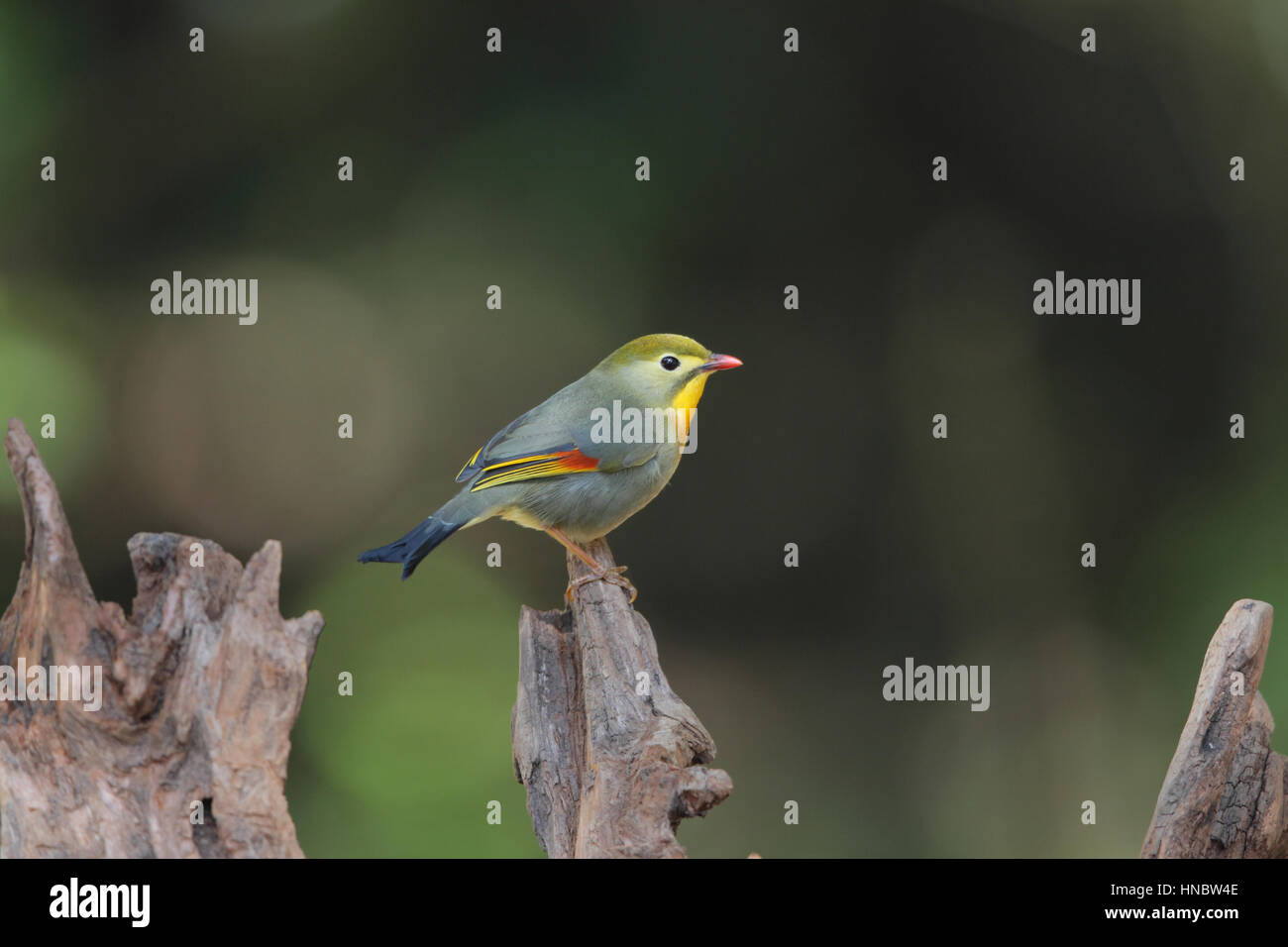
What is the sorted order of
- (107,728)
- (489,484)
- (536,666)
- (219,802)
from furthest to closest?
1. (489,484)
2. (536,666)
3. (107,728)
4. (219,802)

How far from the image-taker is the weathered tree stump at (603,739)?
87.0 inches

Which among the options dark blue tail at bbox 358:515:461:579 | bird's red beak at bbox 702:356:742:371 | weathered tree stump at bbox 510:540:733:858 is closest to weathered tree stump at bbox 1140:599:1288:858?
weathered tree stump at bbox 510:540:733:858

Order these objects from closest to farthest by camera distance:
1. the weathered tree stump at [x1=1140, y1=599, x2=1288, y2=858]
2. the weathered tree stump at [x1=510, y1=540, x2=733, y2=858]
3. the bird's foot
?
1. the weathered tree stump at [x1=510, y1=540, x2=733, y2=858]
2. the weathered tree stump at [x1=1140, y1=599, x2=1288, y2=858]
3. the bird's foot

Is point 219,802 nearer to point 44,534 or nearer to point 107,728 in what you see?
point 107,728

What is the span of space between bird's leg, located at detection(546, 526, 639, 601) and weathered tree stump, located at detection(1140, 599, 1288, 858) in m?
1.23

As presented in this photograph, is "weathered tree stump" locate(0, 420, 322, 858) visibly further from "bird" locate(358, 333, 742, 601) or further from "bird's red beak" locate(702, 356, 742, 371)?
"bird's red beak" locate(702, 356, 742, 371)

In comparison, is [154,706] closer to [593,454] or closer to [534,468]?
[534,468]

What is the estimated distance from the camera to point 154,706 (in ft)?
7.78

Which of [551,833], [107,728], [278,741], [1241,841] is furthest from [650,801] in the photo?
[1241,841]

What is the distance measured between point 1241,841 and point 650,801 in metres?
1.14

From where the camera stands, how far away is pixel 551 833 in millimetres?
2551

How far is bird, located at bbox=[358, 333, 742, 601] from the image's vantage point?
312cm

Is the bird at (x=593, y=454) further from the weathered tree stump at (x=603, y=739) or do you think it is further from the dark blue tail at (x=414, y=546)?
the weathered tree stump at (x=603, y=739)

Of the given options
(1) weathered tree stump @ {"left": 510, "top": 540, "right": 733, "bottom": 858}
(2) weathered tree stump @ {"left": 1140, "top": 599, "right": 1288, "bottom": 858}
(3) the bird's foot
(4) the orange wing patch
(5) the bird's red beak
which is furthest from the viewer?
(5) the bird's red beak
